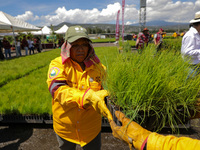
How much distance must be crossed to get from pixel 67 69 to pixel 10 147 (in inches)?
84.6

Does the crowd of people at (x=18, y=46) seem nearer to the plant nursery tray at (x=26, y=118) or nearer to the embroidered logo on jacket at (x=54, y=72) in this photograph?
the plant nursery tray at (x=26, y=118)

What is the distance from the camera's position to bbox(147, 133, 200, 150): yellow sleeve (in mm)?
770

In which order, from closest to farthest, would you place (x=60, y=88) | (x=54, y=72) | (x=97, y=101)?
1. (x=97, y=101)
2. (x=60, y=88)
3. (x=54, y=72)

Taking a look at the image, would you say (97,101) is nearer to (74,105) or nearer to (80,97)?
(80,97)

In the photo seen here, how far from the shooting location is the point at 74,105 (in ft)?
4.29

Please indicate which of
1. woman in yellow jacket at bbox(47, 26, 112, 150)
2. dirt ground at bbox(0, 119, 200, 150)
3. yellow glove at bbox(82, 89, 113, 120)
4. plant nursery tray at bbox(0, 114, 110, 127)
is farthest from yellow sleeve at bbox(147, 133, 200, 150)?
plant nursery tray at bbox(0, 114, 110, 127)

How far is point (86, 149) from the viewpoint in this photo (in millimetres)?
1711

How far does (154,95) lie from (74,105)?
716 millimetres

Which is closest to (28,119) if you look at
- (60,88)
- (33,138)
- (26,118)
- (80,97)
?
(26,118)

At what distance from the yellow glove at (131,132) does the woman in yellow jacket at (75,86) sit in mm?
341

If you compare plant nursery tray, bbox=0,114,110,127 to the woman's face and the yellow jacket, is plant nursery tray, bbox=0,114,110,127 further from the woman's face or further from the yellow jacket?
the woman's face

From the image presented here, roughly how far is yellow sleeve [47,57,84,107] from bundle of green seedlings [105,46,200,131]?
304 mm

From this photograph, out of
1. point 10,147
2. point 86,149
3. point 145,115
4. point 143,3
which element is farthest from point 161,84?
point 143,3

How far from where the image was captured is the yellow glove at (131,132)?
35.1 inches
